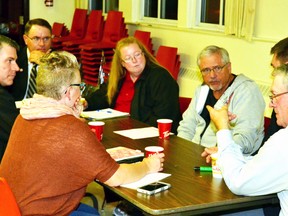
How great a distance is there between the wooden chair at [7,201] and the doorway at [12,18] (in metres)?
8.21

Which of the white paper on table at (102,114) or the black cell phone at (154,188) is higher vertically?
the black cell phone at (154,188)

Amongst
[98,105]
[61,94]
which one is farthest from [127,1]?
[61,94]

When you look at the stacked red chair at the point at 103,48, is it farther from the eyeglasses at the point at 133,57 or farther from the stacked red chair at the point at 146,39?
the eyeglasses at the point at 133,57

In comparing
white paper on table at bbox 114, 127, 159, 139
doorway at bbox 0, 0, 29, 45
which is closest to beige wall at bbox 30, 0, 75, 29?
doorway at bbox 0, 0, 29, 45

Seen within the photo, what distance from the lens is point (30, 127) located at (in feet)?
8.79

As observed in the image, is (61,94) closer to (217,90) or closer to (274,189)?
(274,189)

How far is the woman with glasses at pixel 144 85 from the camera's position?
4.35 metres

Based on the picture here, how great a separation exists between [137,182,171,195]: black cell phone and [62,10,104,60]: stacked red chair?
20.6 feet

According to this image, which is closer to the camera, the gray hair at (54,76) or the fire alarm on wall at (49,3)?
the gray hair at (54,76)

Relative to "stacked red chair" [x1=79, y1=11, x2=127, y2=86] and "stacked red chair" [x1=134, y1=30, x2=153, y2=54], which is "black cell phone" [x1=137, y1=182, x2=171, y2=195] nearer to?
"stacked red chair" [x1=134, y1=30, x2=153, y2=54]

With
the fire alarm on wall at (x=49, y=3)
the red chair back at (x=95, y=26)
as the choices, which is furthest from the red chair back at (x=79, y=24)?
the fire alarm on wall at (x=49, y=3)

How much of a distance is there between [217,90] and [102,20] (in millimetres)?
5247

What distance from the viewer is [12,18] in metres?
10.4

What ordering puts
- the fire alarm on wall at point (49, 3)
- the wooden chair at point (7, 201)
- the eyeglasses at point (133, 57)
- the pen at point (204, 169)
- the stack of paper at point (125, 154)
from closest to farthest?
the wooden chair at point (7, 201), the pen at point (204, 169), the stack of paper at point (125, 154), the eyeglasses at point (133, 57), the fire alarm on wall at point (49, 3)
